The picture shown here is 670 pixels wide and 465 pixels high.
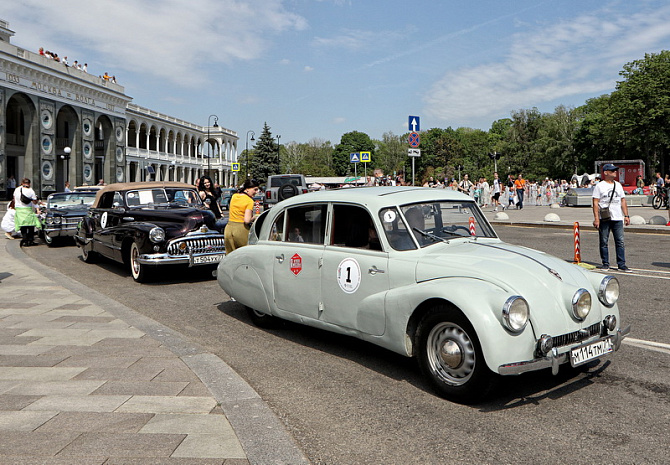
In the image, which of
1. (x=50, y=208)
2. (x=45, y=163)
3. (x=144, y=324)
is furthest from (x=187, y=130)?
(x=144, y=324)

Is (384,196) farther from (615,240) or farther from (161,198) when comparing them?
(161,198)

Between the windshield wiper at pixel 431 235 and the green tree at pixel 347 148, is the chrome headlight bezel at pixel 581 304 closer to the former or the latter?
the windshield wiper at pixel 431 235

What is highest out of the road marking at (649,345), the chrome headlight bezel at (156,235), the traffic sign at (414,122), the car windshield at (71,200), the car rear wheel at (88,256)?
the traffic sign at (414,122)

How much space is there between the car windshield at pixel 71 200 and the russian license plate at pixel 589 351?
56.3 feet

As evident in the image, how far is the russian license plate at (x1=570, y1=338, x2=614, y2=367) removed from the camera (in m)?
4.12

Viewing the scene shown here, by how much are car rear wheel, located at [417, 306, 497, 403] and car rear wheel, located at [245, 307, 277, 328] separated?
8.36 feet

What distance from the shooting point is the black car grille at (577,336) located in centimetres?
414

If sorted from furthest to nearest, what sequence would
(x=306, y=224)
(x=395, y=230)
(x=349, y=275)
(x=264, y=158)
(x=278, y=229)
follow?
(x=264, y=158)
(x=278, y=229)
(x=306, y=224)
(x=349, y=275)
(x=395, y=230)

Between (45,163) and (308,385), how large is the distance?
5094 centimetres

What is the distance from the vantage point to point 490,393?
415 cm

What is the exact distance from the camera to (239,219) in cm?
962

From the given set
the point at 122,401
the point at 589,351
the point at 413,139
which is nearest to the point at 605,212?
the point at 589,351

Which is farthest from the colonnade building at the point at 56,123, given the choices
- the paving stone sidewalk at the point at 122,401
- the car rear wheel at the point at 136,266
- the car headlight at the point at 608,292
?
the car headlight at the point at 608,292

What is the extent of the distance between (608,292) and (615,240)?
6.77 m
